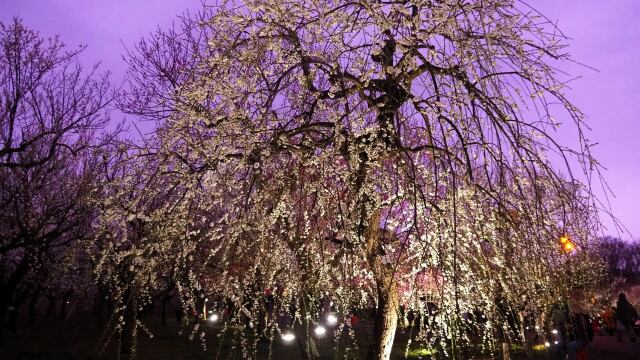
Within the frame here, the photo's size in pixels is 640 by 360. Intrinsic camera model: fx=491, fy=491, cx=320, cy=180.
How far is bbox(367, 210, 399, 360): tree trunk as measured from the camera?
570cm

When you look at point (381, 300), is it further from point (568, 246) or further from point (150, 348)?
point (150, 348)

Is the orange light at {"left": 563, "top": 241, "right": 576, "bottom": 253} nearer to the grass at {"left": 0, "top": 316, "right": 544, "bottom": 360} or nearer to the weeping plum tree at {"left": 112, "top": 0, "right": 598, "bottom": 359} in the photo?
the weeping plum tree at {"left": 112, "top": 0, "right": 598, "bottom": 359}

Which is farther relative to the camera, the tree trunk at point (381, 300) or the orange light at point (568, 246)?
the tree trunk at point (381, 300)

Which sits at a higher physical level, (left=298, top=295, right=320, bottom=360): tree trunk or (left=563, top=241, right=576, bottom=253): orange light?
(left=563, top=241, right=576, bottom=253): orange light

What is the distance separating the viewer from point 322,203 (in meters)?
5.45

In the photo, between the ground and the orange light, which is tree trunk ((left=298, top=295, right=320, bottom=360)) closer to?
the ground

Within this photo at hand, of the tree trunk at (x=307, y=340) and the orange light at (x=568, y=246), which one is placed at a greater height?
the orange light at (x=568, y=246)

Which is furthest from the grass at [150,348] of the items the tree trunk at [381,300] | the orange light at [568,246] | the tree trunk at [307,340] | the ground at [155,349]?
the orange light at [568,246]

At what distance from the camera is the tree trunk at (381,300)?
5699mm

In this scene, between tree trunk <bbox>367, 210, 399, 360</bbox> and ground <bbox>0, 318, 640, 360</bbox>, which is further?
ground <bbox>0, 318, 640, 360</bbox>

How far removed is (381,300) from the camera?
235 inches

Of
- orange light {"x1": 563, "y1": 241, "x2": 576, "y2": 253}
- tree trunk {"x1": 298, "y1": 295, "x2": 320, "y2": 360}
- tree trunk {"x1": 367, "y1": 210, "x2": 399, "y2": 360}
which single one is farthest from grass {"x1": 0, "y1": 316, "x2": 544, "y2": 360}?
orange light {"x1": 563, "y1": 241, "x2": 576, "y2": 253}

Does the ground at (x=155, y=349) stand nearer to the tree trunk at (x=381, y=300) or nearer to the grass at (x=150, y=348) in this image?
the grass at (x=150, y=348)

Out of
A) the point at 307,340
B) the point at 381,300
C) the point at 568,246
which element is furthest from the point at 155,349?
the point at 568,246
